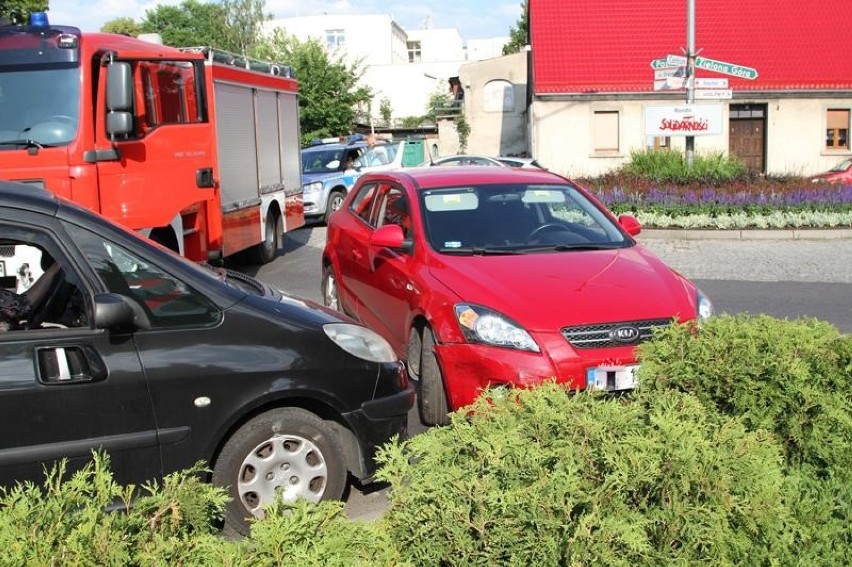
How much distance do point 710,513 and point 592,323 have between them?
10.6 feet

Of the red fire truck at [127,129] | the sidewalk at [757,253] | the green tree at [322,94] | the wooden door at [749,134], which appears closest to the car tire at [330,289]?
the red fire truck at [127,129]

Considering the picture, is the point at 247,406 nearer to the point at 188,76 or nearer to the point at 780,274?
the point at 188,76

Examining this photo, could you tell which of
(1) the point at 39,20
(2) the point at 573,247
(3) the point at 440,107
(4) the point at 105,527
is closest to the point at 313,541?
(4) the point at 105,527

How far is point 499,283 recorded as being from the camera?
5.87 meters

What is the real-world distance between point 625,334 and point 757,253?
10092 millimetres

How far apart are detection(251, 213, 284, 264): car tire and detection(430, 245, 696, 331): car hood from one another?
8390 millimetres

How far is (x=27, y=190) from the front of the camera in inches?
172

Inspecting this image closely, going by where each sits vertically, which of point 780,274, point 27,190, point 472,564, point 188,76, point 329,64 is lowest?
point 780,274

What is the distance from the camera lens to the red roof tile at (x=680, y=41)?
3419cm

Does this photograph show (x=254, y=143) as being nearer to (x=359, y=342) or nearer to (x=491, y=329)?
(x=491, y=329)

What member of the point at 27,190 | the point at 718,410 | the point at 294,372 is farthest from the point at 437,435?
the point at 27,190

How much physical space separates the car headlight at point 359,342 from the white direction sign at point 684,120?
50.5 feet

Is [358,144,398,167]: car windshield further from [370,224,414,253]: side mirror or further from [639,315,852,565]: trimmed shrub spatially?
[639,315,852,565]: trimmed shrub

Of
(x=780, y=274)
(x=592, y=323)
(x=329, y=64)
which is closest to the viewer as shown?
(x=592, y=323)
